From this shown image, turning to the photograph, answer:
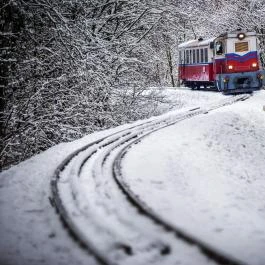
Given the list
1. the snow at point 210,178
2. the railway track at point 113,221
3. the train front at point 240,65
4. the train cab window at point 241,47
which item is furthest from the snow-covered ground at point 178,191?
the train cab window at point 241,47

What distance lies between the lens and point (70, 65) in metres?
10.8

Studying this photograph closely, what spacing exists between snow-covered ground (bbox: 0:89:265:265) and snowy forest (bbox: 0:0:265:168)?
1.39m

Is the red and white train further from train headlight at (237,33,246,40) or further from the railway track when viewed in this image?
the railway track

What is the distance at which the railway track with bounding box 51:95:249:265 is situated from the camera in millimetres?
3910

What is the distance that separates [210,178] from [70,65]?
549 centimetres

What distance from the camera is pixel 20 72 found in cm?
1048

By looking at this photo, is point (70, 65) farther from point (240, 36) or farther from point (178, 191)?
point (240, 36)

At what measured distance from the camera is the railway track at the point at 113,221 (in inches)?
154

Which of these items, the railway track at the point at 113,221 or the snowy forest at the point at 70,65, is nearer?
the railway track at the point at 113,221

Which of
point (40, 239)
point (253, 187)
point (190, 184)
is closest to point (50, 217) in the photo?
point (40, 239)

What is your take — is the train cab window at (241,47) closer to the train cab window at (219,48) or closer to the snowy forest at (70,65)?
the train cab window at (219,48)

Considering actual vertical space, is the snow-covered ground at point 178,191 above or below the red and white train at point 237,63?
below

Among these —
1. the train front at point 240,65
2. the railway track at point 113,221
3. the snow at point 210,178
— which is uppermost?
the train front at point 240,65

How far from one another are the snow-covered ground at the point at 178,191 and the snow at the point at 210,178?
17mm
